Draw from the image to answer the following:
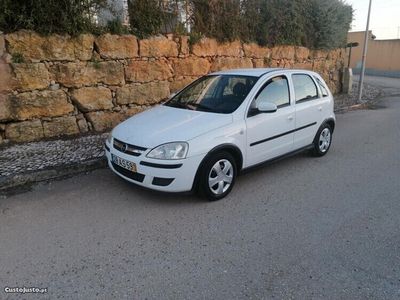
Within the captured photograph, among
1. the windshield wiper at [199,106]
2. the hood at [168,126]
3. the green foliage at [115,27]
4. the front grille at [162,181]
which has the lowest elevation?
the front grille at [162,181]

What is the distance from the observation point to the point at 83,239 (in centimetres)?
310

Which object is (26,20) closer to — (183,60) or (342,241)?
(183,60)

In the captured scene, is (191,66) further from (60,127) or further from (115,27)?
(60,127)

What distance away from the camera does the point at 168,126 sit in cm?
381

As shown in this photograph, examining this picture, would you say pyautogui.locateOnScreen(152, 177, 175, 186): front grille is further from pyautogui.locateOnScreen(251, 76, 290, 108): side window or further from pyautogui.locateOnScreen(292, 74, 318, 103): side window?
pyautogui.locateOnScreen(292, 74, 318, 103): side window

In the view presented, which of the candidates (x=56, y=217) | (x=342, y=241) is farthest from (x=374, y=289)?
(x=56, y=217)

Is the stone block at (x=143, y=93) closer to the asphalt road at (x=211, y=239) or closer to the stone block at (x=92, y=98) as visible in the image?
the stone block at (x=92, y=98)

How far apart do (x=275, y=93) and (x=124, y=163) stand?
7.65 feet

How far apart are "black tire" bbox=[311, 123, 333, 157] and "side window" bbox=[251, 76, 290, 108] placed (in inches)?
42.6

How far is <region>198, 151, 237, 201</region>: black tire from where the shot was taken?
3674 millimetres

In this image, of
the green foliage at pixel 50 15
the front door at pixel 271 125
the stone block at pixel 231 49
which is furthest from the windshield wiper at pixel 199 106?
the stone block at pixel 231 49

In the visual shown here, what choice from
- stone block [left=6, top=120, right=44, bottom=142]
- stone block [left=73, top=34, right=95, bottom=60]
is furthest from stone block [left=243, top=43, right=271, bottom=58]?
stone block [left=6, top=120, right=44, bottom=142]

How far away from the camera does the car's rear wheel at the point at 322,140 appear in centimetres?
534

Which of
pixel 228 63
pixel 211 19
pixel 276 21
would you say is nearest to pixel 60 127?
pixel 211 19
